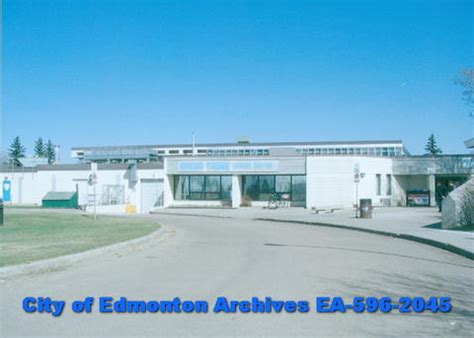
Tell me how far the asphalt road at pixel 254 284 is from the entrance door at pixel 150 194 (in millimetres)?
29742

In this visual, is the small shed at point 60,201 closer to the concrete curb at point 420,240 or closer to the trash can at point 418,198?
the concrete curb at point 420,240

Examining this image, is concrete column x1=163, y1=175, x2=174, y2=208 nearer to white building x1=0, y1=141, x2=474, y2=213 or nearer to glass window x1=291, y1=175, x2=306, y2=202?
white building x1=0, y1=141, x2=474, y2=213

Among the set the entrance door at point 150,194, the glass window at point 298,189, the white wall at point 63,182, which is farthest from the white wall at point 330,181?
the entrance door at point 150,194

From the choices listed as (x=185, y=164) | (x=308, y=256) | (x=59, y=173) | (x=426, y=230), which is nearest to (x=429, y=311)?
(x=308, y=256)

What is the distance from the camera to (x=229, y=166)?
41906 mm

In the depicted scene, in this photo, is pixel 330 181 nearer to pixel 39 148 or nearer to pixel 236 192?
pixel 236 192

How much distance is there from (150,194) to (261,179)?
11.3m

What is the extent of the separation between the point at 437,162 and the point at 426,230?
81.1 feet

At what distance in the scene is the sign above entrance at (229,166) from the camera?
134 feet

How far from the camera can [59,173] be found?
5062 cm

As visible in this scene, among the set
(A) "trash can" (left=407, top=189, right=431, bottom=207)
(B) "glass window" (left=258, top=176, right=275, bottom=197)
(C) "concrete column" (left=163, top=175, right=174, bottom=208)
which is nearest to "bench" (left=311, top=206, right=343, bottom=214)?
(B) "glass window" (left=258, top=176, right=275, bottom=197)

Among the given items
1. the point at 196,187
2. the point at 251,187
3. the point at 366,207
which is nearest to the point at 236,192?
the point at 251,187

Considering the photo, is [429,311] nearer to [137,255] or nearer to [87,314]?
[87,314]

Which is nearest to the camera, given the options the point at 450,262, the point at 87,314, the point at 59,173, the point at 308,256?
the point at 87,314
